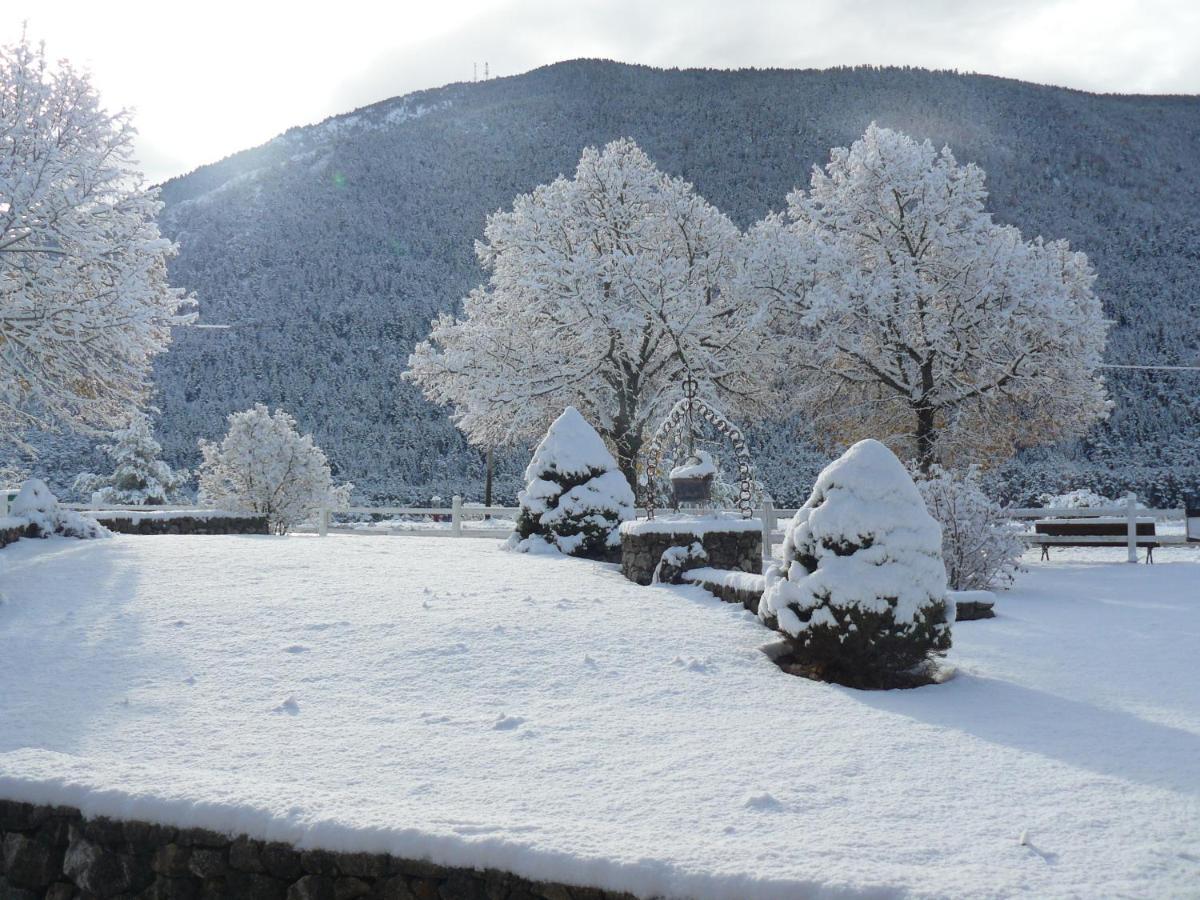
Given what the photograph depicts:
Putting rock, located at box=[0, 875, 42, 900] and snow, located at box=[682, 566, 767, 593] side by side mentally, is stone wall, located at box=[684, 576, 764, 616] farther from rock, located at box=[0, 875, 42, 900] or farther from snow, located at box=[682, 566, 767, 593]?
rock, located at box=[0, 875, 42, 900]

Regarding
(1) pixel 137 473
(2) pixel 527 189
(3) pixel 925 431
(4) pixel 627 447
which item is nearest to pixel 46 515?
(4) pixel 627 447

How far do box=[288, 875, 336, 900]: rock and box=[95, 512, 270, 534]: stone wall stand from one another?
16.5 meters

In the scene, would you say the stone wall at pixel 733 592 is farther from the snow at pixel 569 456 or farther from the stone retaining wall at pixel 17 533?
the stone retaining wall at pixel 17 533

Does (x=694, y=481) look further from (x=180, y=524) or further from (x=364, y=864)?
(x=180, y=524)

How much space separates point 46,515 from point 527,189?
88219 mm

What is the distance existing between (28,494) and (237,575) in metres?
5.88

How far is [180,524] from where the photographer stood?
19.8 metres

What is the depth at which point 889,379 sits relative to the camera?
22.9 meters

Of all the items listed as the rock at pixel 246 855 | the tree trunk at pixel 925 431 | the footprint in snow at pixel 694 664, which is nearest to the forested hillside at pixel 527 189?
the tree trunk at pixel 925 431

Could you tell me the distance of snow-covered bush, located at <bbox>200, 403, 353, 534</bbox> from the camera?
1103 inches

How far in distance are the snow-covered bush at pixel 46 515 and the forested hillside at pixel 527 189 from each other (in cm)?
4261

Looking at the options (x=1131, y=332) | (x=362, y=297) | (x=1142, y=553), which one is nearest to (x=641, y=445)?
(x=1142, y=553)

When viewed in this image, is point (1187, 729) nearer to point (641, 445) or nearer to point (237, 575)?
point (237, 575)

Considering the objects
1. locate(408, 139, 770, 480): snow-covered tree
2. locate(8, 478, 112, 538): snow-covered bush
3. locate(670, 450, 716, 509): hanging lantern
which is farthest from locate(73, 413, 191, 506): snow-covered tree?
locate(670, 450, 716, 509): hanging lantern
